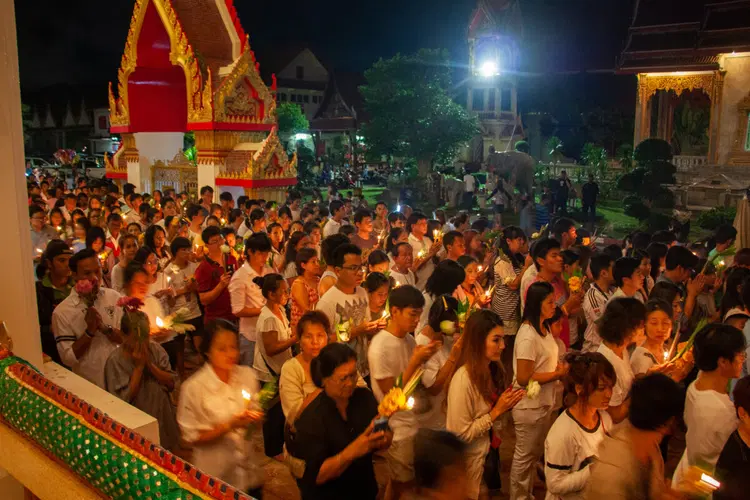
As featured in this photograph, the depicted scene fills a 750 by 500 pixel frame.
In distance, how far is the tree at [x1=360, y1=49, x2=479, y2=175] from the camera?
31.4 meters

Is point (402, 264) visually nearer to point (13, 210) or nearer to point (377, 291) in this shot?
point (377, 291)

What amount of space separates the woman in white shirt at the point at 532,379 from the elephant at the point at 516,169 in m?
17.2

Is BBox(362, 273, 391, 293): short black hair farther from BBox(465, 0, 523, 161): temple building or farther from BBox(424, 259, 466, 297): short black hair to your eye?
BBox(465, 0, 523, 161): temple building

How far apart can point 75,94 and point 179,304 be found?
51731mm

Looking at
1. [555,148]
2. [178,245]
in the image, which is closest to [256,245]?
[178,245]

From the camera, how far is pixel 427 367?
14.1 ft

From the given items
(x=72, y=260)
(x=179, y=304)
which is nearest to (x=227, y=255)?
(x=179, y=304)

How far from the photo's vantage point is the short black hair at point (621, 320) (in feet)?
14.7

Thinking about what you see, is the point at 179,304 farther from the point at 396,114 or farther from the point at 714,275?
the point at 396,114

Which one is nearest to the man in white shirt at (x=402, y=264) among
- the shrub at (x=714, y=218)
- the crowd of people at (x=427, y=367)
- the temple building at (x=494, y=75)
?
the crowd of people at (x=427, y=367)

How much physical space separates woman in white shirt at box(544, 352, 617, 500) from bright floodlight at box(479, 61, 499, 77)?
36.0 metres

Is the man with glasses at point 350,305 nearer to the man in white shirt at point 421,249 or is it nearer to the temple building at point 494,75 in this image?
the man in white shirt at point 421,249

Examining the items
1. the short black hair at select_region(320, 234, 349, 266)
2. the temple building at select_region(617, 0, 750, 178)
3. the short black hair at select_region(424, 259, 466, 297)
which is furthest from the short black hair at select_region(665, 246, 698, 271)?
the temple building at select_region(617, 0, 750, 178)

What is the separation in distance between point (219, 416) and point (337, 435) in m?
0.69
